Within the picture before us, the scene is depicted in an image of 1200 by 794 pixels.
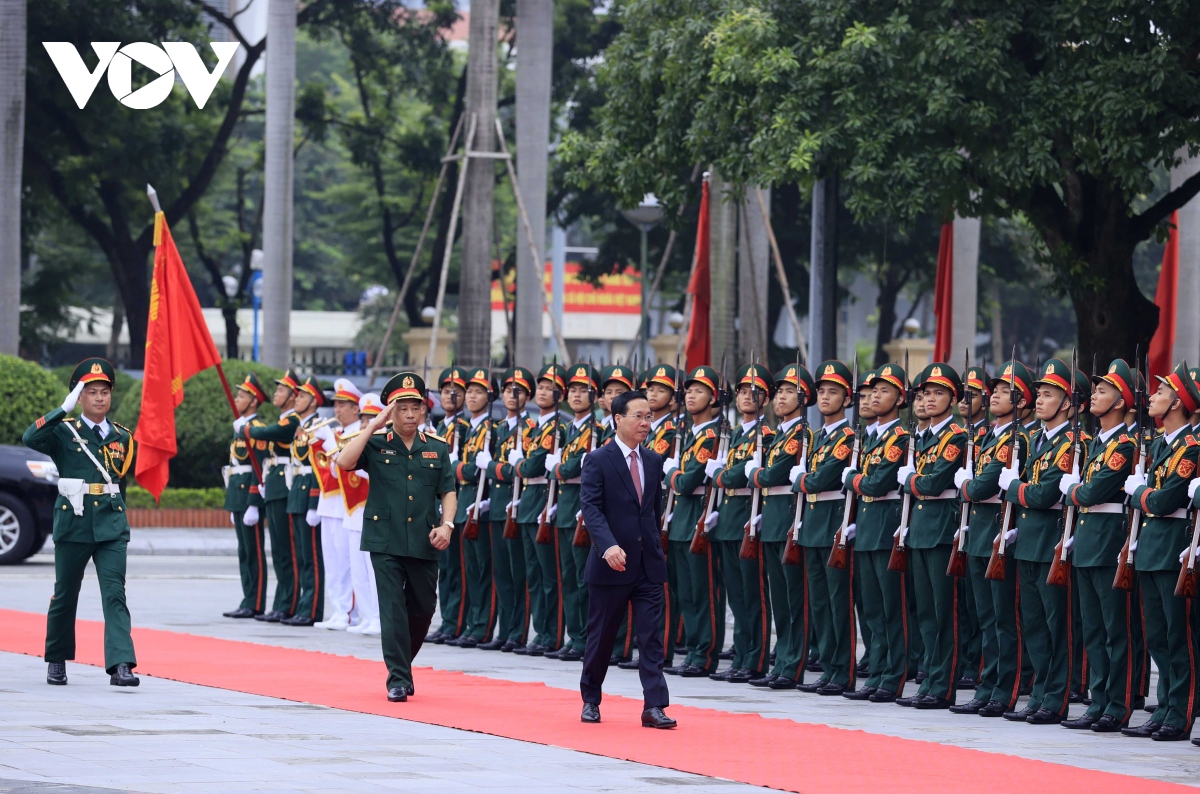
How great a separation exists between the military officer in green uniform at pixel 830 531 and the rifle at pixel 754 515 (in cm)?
41

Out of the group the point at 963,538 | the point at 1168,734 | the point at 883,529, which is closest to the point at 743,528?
the point at 883,529

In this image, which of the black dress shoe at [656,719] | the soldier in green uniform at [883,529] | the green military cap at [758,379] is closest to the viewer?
the black dress shoe at [656,719]

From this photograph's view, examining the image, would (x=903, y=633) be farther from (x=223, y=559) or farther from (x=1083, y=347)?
(x=223, y=559)

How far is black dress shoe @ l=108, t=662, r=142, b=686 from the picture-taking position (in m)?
10.7

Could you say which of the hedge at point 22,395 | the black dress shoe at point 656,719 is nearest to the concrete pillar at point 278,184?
the hedge at point 22,395

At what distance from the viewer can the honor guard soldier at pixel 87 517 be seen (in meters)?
10.8

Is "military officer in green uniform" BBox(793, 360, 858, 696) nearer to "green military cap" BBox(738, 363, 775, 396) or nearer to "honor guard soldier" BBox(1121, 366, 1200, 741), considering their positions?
"green military cap" BBox(738, 363, 775, 396)

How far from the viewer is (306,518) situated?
15.1 m

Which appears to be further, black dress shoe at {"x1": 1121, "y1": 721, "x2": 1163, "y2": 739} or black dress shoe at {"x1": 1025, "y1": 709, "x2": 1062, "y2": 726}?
black dress shoe at {"x1": 1025, "y1": 709, "x2": 1062, "y2": 726}

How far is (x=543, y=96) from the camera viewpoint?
25.3 meters

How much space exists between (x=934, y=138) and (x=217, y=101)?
22.2 meters

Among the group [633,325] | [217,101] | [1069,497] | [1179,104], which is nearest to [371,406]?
[1069,497]

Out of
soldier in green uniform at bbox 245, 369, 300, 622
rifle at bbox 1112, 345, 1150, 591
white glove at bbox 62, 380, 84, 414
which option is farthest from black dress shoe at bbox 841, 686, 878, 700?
soldier in green uniform at bbox 245, 369, 300, 622

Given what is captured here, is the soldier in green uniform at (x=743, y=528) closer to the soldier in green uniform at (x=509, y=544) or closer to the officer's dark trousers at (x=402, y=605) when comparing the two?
the soldier in green uniform at (x=509, y=544)
